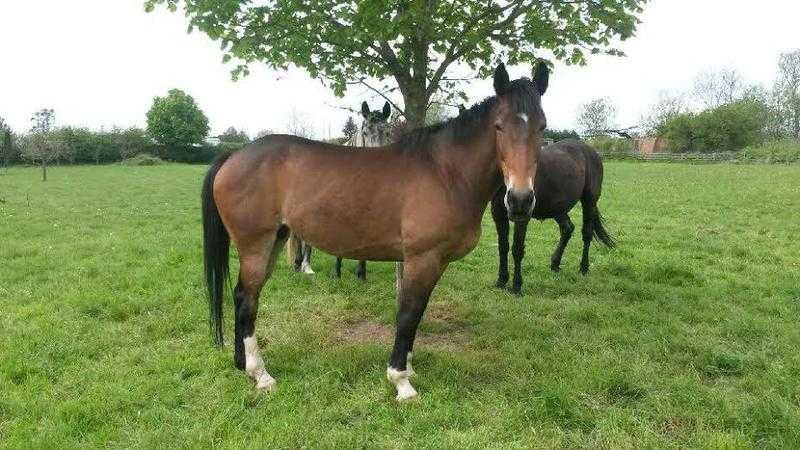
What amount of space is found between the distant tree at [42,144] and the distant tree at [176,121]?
35.1 ft

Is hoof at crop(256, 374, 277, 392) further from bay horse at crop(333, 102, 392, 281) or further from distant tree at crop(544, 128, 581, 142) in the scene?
distant tree at crop(544, 128, 581, 142)

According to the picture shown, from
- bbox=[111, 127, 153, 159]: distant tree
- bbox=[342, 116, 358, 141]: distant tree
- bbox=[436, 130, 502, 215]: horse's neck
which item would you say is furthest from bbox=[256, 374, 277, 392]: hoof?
bbox=[111, 127, 153, 159]: distant tree

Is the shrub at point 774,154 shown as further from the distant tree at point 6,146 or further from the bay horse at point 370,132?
the distant tree at point 6,146

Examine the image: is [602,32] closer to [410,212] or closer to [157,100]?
[410,212]

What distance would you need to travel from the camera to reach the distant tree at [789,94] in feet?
174

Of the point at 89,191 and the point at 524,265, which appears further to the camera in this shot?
the point at 89,191

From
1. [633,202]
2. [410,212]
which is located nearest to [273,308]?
[410,212]

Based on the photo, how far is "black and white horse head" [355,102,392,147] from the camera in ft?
19.4

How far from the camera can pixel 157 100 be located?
6425 cm

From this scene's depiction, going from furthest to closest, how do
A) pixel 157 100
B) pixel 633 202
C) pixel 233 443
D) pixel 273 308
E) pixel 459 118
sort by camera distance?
pixel 157 100 < pixel 633 202 < pixel 273 308 < pixel 459 118 < pixel 233 443

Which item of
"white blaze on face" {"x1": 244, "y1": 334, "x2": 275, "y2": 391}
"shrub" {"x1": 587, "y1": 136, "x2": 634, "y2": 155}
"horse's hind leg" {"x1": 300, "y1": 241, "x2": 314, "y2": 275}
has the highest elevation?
"shrub" {"x1": 587, "y1": 136, "x2": 634, "y2": 155}

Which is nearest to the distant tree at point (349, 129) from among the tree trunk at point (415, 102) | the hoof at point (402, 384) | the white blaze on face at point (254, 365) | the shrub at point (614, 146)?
the tree trunk at point (415, 102)

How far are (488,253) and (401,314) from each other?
4939mm

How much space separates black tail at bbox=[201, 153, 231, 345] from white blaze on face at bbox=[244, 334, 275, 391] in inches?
18.9
